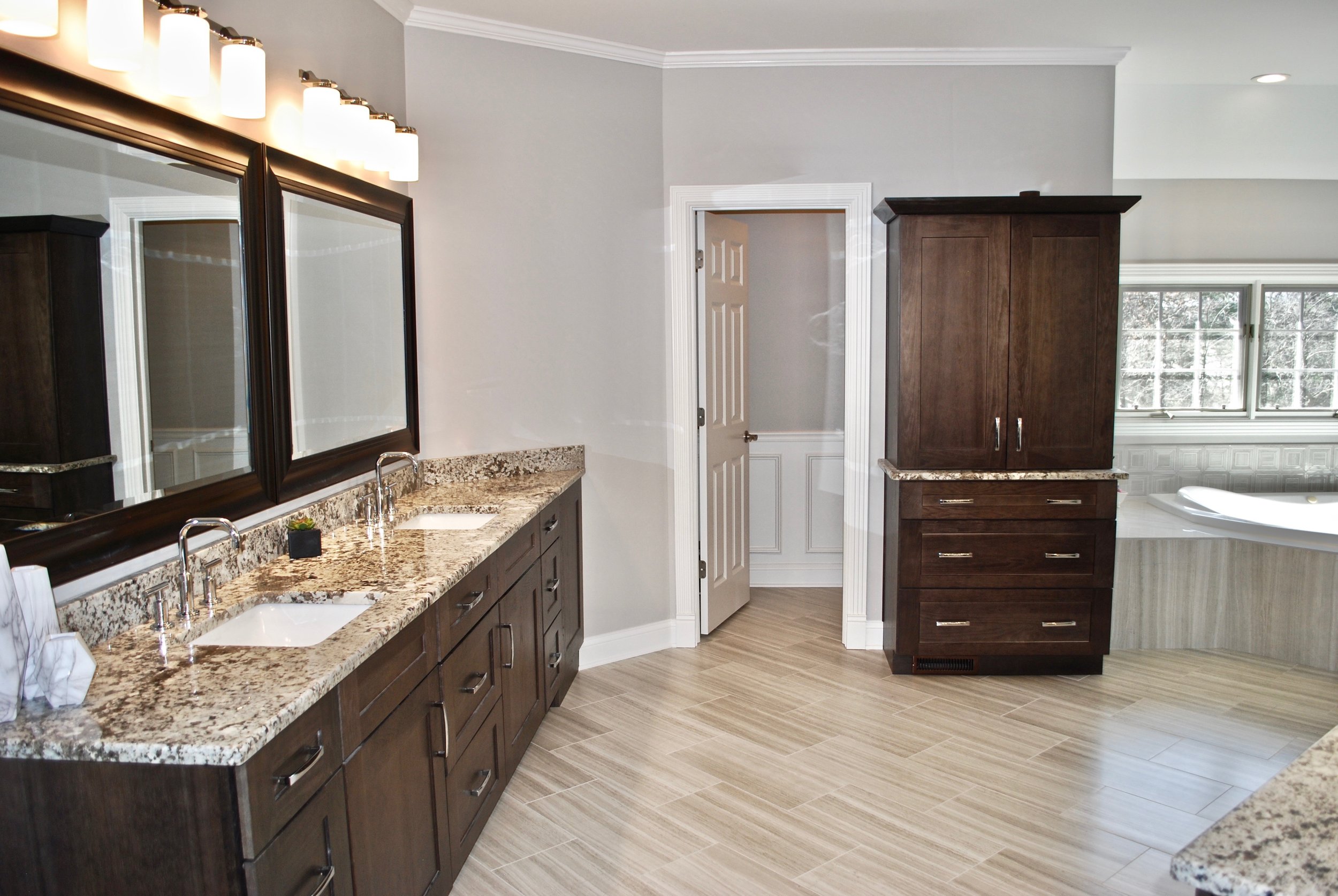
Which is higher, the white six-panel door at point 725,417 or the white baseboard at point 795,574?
the white six-panel door at point 725,417

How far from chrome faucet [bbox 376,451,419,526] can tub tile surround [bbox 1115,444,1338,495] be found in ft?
12.2

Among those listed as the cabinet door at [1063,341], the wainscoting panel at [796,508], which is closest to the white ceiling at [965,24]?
the cabinet door at [1063,341]

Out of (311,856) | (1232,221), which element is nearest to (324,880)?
(311,856)

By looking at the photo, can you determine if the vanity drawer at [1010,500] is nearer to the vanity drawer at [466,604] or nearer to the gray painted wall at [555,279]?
the gray painted wall at [555,279]

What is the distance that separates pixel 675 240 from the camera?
428 cm

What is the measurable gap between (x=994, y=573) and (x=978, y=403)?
0.73 meters

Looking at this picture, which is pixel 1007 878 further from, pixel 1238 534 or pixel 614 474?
pixel 1238 534

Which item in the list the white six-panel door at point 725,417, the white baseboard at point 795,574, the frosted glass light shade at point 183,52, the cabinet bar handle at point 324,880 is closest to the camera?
the cabinet bar handle at point 324,880

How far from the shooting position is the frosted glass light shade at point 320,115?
2.72 meters

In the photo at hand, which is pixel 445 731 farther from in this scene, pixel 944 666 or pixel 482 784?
pixel 944 666

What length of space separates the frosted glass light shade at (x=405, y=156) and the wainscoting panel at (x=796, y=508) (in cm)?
274

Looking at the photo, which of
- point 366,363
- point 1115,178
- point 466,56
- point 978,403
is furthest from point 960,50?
point 366,363

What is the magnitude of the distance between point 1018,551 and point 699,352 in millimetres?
1671

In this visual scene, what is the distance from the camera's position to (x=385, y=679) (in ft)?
6.42
